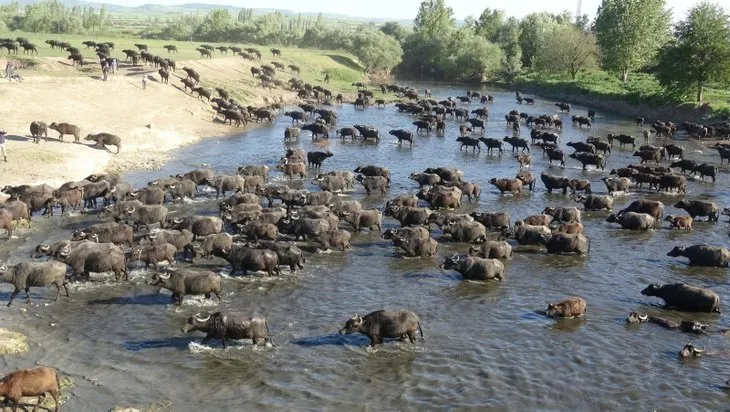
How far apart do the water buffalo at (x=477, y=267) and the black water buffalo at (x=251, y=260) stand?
4818mm

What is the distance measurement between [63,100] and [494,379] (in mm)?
33163

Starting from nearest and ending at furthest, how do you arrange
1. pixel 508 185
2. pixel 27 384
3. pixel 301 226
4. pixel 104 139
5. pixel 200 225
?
pixel 27 384
pixel 200 225
pixel 301 226
pixel 508 185
pixel 104 139

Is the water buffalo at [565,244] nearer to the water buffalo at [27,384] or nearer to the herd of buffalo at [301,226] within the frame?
the herd of buffalo at [301,226]

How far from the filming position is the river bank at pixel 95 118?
28.8 metres

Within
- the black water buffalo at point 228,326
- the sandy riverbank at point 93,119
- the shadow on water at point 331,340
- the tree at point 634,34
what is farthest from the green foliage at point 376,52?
the black water buffalo at point 228,326

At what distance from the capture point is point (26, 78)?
4022 centimetres

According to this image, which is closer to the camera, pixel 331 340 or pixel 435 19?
pixel 331 340

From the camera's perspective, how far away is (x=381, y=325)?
14609 millimetres

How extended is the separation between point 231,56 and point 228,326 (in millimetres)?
61961

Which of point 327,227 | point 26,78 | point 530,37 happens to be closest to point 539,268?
point 327,227

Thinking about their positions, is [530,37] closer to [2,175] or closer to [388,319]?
[2,175]

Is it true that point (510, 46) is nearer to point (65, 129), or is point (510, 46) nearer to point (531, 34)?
point (531, 34)

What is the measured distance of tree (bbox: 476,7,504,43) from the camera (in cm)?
11431

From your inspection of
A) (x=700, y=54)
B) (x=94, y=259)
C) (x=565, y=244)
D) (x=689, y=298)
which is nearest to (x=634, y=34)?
(x=700, y=54)
